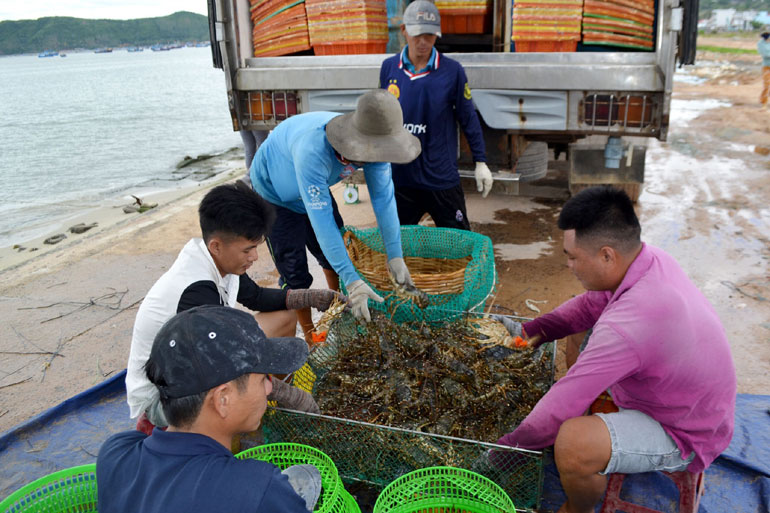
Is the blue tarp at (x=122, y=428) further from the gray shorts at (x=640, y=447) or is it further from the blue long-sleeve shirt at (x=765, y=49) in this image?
the blue long-sleeve shirt at (x=765, y=49)

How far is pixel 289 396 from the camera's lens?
7.33 ft

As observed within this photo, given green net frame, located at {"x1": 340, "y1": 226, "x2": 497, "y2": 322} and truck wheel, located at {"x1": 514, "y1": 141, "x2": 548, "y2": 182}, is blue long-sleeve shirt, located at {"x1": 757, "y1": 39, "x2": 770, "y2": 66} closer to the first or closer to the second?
truck wheel, located at {"x1": 514, "y1": 141, "x2": 548, "y2": 182}

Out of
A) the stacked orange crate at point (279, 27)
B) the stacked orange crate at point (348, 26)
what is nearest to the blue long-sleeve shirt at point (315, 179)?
the stacked orange crate at point (348, 26)

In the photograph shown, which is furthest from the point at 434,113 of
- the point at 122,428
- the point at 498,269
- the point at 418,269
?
the point at 122,428

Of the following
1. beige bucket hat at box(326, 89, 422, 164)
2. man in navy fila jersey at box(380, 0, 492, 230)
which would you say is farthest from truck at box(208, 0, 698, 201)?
beige bucket hat at box(326, 89, 422, 164)

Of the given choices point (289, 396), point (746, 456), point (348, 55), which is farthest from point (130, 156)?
point (746, 456)

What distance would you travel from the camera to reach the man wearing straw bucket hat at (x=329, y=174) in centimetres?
265

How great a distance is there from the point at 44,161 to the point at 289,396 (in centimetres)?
1460

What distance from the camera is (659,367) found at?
6.05ft

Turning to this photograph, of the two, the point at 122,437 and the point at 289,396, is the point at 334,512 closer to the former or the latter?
the point at 289,396

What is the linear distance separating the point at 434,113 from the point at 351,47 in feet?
3.73

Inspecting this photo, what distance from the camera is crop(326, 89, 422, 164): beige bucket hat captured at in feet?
8.54

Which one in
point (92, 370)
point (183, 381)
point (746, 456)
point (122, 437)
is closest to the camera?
point (183, 381)

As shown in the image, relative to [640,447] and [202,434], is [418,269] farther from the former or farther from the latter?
[202,434]
